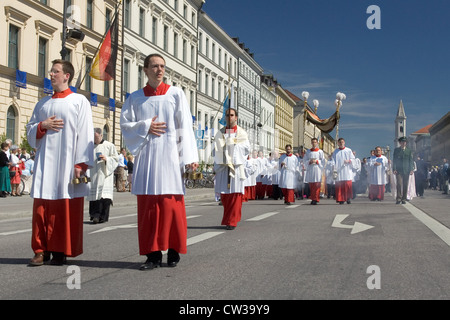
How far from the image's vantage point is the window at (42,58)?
103 feet

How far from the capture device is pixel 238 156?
11.5m

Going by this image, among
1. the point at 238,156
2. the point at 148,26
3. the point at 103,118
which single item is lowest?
the point at 238,156

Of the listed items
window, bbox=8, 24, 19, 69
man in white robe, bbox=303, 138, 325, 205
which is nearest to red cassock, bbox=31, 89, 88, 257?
man in white robe, bbox=303, 138, 325, 205

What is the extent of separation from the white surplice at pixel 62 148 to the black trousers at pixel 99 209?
569 centimetres

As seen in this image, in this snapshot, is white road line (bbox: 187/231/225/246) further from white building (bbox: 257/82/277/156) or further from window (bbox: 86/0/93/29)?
white building (bbox: 257/82/277/156)

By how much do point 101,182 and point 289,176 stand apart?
34.4 feet

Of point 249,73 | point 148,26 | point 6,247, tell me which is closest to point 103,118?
point 148,26

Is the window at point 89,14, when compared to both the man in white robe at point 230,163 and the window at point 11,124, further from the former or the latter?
the man in white robe at point 230,163

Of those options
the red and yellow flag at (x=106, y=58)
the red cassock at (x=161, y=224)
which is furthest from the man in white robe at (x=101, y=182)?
the red and yellow flag at (x=106, y=58)

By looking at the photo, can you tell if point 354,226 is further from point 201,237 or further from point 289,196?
point 289,196

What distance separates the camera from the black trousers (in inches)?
485
